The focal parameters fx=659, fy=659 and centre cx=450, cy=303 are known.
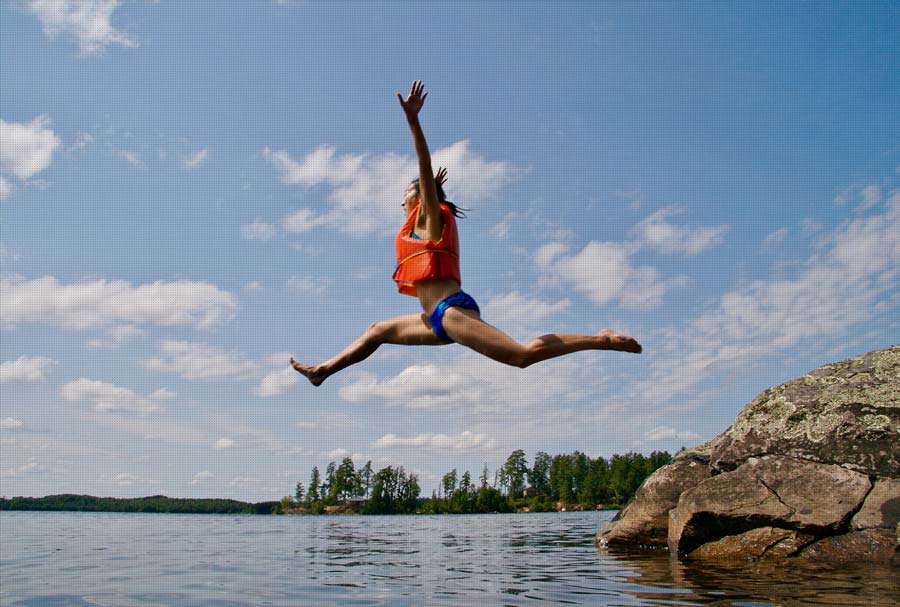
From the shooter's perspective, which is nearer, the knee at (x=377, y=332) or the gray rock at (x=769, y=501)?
the knee at (x=377, y=332)

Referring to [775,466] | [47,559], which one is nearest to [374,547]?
[47,559]

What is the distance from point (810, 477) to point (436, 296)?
832cm

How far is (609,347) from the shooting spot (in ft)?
16.9

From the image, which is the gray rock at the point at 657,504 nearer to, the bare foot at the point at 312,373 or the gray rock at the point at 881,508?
the gray rock at the point at 881,508

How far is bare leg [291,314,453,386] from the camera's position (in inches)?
212

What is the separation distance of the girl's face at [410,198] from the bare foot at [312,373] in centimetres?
170

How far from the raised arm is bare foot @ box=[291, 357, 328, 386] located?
6.20ft

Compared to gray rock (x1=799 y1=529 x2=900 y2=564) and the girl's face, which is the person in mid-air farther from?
gray rock (x1=799 y1=529 x2=900 y2=564)

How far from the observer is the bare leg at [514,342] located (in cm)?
489

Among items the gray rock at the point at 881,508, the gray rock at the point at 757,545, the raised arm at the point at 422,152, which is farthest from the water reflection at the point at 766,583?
the raised arm at the point at 422,152

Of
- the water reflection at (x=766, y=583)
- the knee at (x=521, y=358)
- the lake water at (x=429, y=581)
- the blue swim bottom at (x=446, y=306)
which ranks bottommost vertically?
the lake water at (x=429, y=581)

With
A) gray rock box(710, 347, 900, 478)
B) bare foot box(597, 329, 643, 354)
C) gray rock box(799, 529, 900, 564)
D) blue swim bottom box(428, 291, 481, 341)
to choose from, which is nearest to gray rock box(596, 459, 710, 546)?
gray rock box(710, 347, 900, 478)

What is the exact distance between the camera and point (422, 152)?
4852 mm

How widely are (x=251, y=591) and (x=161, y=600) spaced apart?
3.54 feet
